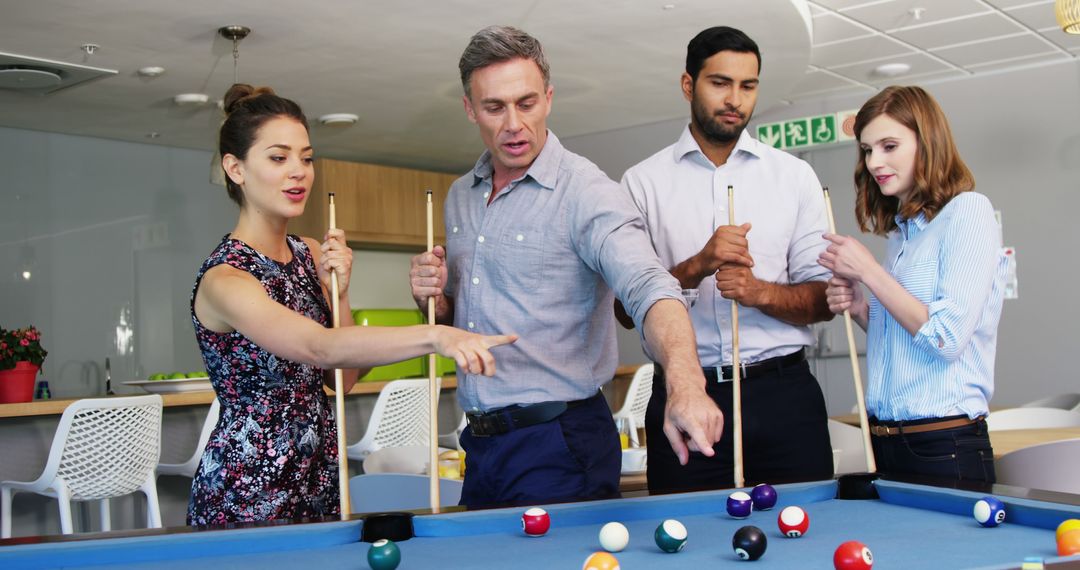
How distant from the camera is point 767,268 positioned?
2.50m

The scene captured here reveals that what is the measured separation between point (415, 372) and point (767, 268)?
5.66 m

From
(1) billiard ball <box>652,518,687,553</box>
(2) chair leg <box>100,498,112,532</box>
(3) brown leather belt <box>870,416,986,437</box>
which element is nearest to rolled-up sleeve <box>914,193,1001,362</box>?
(3) brown leather belt <box>870,416,986,437</box>

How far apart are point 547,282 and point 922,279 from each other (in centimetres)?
82

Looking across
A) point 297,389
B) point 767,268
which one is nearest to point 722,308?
point 767,268

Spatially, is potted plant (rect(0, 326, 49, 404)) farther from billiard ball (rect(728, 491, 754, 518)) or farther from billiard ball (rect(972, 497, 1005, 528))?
billiard ball (rect(972, 497, 1005, 528))

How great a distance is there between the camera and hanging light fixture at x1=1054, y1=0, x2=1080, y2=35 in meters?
4.18

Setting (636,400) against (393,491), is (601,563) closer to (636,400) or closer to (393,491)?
(393,491)

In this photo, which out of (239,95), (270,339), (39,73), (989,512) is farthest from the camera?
(39,73)

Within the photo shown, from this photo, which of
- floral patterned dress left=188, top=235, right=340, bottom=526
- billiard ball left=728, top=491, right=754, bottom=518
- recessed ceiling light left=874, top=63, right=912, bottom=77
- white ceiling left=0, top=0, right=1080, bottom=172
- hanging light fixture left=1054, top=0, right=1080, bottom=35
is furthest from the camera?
recessed ceiling light left=874, top=63, right=912, bottom=77

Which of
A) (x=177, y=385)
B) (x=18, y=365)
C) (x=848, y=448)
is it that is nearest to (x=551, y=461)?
(x=848, y=448)

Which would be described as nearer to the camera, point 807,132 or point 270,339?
point 270,339

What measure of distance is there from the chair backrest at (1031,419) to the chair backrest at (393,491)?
7.76ft

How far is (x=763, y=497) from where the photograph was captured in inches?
68.6

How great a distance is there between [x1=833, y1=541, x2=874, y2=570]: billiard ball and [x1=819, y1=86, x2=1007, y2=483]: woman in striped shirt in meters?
1.01
